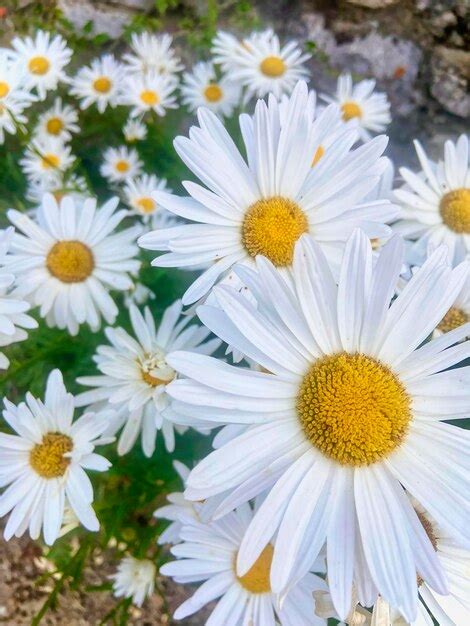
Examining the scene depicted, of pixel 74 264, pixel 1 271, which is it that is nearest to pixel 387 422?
pixel 1 271

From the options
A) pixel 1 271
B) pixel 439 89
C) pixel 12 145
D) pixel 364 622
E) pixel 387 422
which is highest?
pixel 439 89

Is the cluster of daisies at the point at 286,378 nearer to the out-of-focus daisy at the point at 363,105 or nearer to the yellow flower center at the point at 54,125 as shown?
the yellow flower center at the point at 54,125

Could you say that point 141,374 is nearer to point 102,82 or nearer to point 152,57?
point 102,82

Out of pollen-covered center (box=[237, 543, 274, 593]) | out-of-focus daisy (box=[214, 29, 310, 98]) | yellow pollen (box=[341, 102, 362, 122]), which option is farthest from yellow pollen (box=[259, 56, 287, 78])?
pollen-covered center (box=[237, 543, 274, 593])

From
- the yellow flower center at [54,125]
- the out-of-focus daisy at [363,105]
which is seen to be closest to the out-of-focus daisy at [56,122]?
the yellow flower center at [54,125]

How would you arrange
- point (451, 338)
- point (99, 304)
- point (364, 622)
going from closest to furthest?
point (451, 338)
point (364, 622)
point (99, 304)

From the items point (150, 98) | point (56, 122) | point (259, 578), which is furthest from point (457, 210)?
point (56, 122)

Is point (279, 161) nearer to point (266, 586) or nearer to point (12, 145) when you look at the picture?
point (266, 586)
